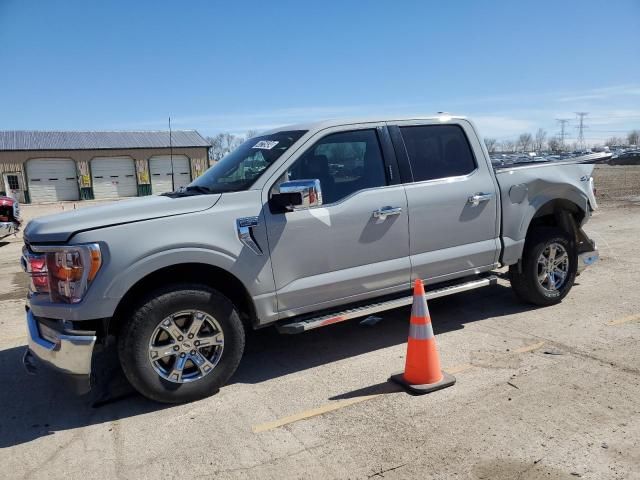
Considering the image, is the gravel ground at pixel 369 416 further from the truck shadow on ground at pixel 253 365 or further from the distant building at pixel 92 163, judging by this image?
the distant building at pixel 92 163

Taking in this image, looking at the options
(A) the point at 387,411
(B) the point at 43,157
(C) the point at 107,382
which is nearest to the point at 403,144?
(A) the point at 387,411

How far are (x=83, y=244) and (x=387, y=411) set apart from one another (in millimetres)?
2371

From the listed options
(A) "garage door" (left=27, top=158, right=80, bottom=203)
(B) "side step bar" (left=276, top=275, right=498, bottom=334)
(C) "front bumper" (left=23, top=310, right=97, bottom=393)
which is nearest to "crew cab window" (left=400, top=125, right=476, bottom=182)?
(B) "side step bar" (left=276, top=275, right=498, bottom=334)

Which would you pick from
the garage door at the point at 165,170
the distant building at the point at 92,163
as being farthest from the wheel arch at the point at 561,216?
the garage door at the point at 165,170

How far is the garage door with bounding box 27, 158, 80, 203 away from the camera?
3966cm

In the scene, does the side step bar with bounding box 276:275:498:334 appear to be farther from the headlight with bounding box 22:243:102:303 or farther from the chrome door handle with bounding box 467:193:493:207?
the headlight with bounding box 22:243:102:303

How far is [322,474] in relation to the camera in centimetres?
295

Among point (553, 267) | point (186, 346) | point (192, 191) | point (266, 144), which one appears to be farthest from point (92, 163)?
point (186, 346)

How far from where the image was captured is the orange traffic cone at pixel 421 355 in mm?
3900

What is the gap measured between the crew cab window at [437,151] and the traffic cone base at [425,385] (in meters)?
1.80

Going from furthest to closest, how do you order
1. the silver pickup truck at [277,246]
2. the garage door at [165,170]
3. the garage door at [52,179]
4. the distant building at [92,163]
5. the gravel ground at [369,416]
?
the garage door at [165,170]
the garage door at [52,179]
the distant building at [92,163]
the silver pickup truck at [277,246]
the gravel ground at [369,416]

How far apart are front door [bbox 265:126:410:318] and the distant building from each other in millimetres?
36148

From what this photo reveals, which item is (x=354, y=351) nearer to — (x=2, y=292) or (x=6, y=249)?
(x=2, y=292)

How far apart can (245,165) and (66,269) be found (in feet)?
5.63
